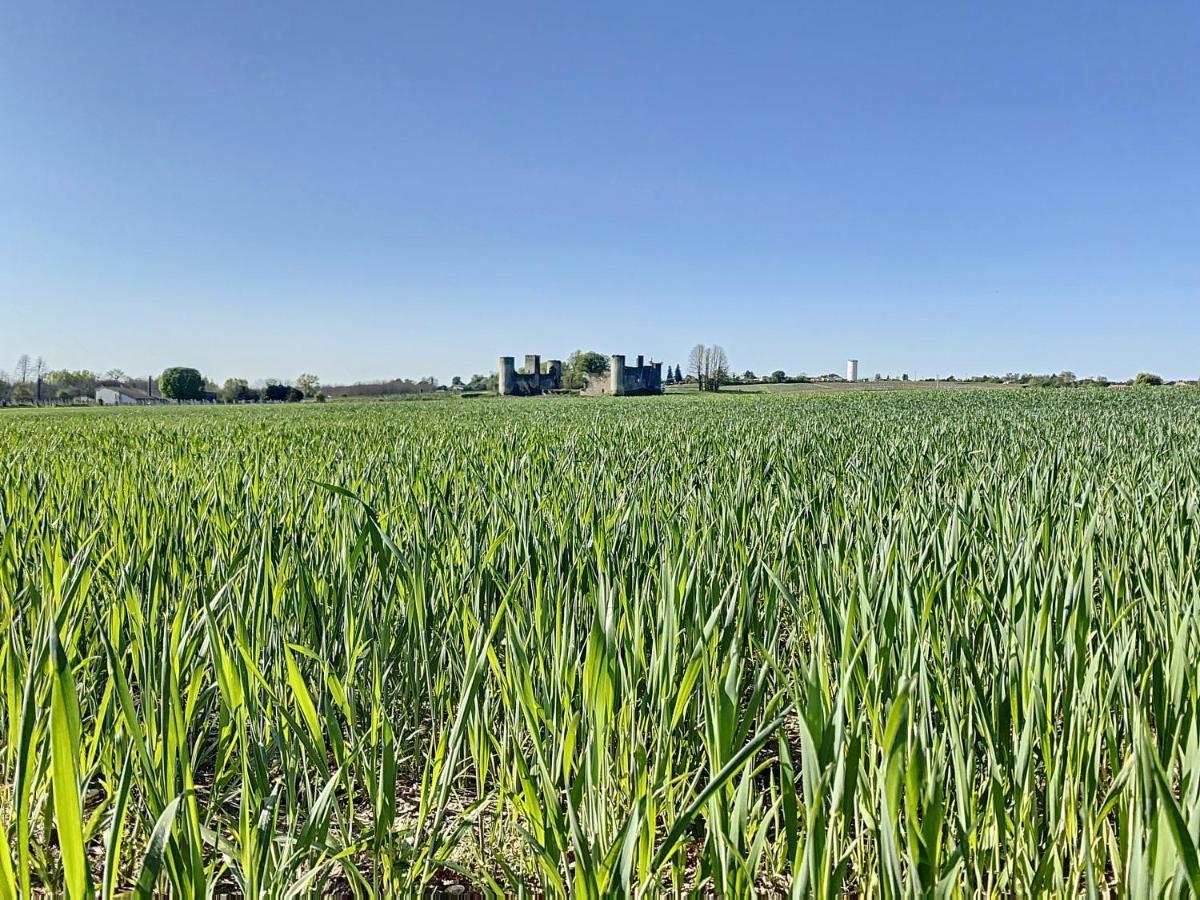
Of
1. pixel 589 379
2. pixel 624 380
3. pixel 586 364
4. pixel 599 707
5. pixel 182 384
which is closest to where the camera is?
pixel 599 707

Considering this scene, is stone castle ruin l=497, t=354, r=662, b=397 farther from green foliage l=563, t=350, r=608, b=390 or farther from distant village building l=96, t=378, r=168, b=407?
distant village building l=96, t=378, r=168, b=407

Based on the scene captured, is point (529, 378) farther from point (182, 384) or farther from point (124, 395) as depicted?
point (124, 395)

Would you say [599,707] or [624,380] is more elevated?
[624,380]

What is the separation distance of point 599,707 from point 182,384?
295 ft

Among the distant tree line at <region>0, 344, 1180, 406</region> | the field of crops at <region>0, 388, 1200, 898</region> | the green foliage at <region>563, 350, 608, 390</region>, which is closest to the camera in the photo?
the field of crops at <region>0, 388, 1200, 898</region>

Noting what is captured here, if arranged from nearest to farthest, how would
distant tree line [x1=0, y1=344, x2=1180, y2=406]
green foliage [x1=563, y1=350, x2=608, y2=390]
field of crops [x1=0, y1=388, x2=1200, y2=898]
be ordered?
field of crops [x1=0, y1=388, x2=1200, y2=898] → distant tree line [x1=0, y1=344, x2=1180, y2=406] → green foliage [x1=563, y1=350, x2=608, y2=390]

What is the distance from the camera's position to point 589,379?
80750 millimetres

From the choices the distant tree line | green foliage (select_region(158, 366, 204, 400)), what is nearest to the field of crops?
the distant tree line

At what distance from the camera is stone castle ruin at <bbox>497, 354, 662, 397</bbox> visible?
73688 mm

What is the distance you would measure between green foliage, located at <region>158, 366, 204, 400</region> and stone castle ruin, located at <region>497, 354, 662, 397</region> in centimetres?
3400

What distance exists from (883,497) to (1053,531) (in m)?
0.90

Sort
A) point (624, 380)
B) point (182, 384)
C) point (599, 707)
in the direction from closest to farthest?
point (599, 707) → point (624, 380) → point (182, 384)

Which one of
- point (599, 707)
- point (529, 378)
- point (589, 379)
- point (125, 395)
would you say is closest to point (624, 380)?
point (589, 379)

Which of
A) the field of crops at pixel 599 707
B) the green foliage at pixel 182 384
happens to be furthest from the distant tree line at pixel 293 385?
the field of crops at pixel 599 707
